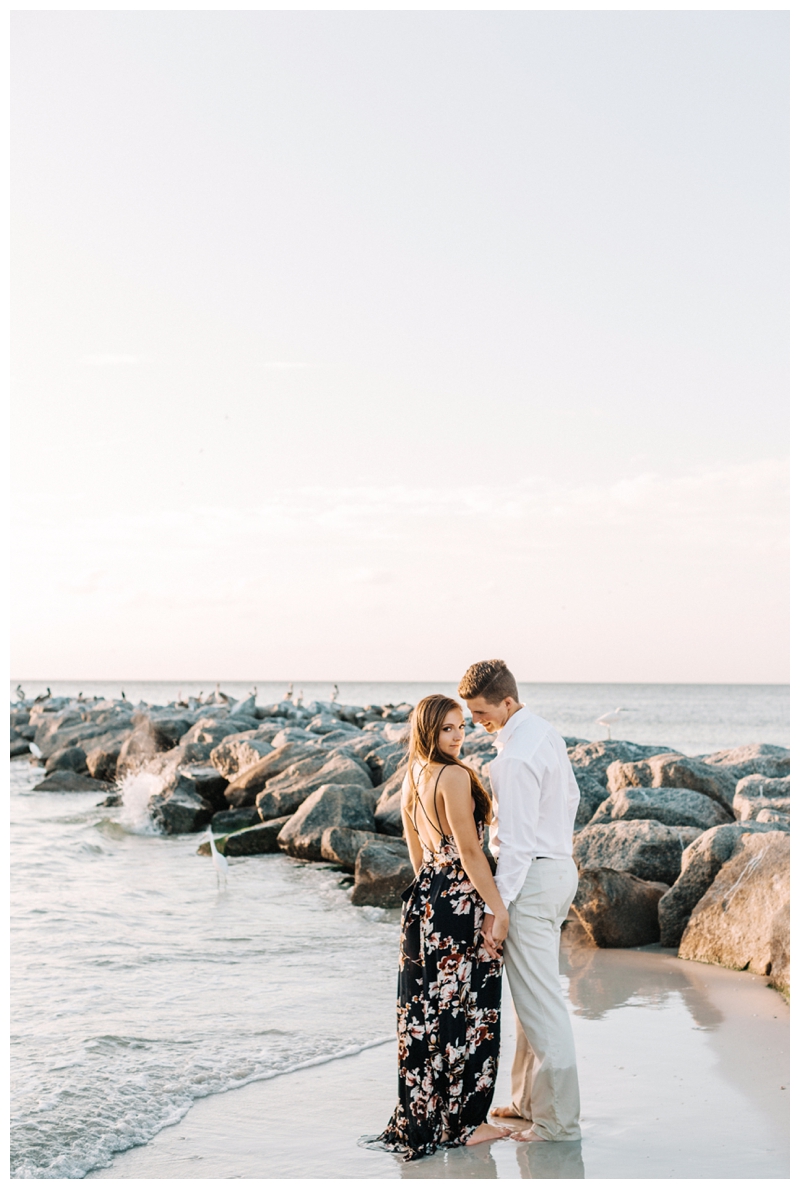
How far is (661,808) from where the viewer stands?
9.84 m

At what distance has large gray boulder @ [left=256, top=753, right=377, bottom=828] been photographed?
13328 millimetres

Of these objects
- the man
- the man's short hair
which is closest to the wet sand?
the man

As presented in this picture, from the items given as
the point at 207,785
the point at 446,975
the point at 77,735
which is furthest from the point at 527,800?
the point at 77,735

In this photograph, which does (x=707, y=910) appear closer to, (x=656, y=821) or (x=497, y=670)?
(x=656, y=821)

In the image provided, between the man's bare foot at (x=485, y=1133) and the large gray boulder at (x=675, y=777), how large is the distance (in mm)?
6468

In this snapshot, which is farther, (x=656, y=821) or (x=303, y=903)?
(x=303, y=903)

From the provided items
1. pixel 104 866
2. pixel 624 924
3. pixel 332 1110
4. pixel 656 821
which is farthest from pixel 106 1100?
pixel 104 866

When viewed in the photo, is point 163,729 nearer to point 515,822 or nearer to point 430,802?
point 430,802

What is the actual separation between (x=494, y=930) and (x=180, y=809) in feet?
38.2

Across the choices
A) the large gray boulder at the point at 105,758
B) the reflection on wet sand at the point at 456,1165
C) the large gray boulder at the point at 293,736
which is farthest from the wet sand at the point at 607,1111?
the large gray boulder at the point at 105,758

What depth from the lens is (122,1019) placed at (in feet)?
22.3

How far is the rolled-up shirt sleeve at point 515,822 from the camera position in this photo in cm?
451

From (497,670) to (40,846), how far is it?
1121cm

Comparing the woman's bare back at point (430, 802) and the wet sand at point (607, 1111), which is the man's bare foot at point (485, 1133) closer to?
the wet sand at point (607, 1111)
